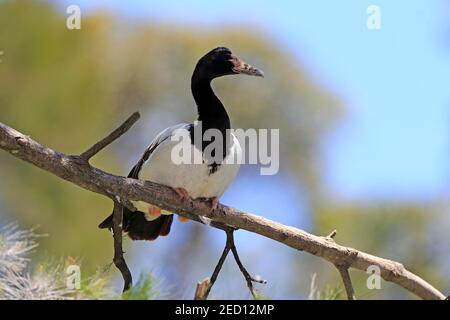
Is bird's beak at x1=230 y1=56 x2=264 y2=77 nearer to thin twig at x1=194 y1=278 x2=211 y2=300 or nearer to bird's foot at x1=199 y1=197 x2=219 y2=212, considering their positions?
bird's foot at x1=199 y1=197 x2=219 y2=212

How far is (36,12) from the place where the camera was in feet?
33.1

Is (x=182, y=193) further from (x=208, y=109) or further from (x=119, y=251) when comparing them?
(x=119, y=251)

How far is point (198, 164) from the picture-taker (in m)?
4.09

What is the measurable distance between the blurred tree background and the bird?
2687 millimetres

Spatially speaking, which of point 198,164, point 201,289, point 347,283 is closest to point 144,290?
point 201,289

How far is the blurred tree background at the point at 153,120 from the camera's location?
9.43 m

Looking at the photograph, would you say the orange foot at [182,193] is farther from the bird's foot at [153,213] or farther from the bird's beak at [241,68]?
the bird's beak at [241,68]

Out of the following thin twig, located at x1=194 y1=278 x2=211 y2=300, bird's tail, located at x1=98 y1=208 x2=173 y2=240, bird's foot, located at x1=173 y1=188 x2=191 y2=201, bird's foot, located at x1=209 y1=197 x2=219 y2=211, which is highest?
bird's foot, located at x1=173 y1=188 x2=191 y2=201

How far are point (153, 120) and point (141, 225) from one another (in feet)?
28.8

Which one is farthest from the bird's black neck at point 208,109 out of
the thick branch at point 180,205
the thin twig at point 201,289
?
the thin twig at point 201,289

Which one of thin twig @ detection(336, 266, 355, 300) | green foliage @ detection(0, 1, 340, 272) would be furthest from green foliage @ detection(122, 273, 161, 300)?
green foliage @ detection(0, 1, 340, 272)

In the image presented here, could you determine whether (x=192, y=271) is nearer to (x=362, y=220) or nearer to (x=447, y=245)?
(x=362, y=220)

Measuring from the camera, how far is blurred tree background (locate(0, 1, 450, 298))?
9.43 m

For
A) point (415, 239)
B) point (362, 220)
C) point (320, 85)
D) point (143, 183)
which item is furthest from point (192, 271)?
point (143, 183)
